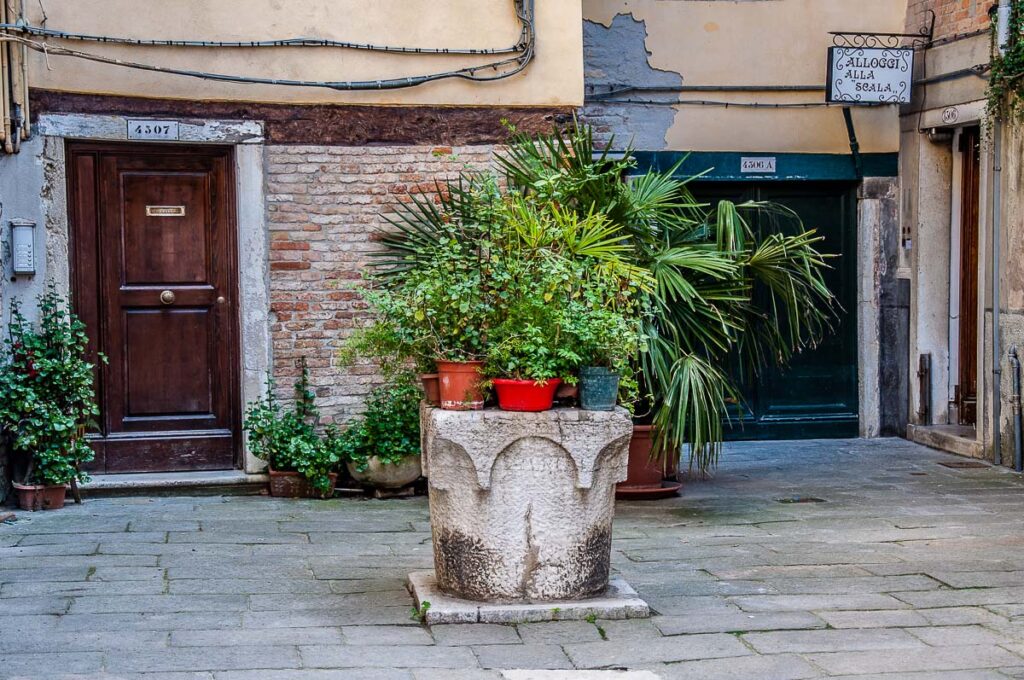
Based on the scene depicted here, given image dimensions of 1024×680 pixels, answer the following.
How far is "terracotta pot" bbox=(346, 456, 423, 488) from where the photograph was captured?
Answer: 8.29 m

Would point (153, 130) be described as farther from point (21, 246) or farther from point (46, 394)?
point (46, 394)

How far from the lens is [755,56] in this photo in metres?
10.8

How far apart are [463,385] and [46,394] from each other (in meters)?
3.39

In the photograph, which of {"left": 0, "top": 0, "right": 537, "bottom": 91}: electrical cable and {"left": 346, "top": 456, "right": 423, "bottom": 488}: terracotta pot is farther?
{"left": 346, "top": 456, "right": 423, "bottom": 488}: terracotta pot

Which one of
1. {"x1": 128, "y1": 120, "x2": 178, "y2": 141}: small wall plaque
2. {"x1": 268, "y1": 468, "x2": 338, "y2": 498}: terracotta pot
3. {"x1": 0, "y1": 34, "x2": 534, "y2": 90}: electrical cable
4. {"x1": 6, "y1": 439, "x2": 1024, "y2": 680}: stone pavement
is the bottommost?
{"x1": 6, "y1": 439, "x2": 1024, "y2": 680}: stone pavement

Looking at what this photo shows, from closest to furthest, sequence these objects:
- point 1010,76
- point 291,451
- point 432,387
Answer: point 432,387 < point 291,451 < point 1010,76

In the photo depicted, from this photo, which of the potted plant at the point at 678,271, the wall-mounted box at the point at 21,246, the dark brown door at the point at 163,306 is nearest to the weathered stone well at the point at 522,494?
the potted plant at the point at 678,271

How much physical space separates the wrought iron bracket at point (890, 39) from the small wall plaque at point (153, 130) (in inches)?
218

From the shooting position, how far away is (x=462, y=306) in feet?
18.3

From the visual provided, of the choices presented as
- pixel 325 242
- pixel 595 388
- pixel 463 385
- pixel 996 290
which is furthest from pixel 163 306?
pixel 996 290

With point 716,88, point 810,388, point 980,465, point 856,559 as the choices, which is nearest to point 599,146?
point 716,88

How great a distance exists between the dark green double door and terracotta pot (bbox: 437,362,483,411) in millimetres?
5871

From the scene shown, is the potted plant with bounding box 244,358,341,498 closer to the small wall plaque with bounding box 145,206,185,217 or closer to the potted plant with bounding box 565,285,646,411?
the small wall plaque with bounding box 145,206,185,217

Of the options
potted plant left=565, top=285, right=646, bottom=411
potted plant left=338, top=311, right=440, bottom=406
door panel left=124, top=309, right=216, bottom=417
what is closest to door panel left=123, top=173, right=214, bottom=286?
door panel left=124, top=309, right=216, bottom=417
